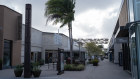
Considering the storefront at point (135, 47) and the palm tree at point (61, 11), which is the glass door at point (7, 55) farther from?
the storefront at point (135, 47)

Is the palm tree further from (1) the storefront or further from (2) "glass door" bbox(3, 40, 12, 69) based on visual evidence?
(1) the storefront

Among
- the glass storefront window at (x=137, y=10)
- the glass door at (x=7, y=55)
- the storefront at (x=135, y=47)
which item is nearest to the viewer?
the storefront at (x=135, y=47)

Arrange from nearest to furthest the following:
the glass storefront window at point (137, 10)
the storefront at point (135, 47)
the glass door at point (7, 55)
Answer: the storefront at point (135, 47) < the glass storefront window at point (137, 10) < the glass door at point (7, 55)

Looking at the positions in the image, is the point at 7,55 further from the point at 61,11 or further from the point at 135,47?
the point at 135,47

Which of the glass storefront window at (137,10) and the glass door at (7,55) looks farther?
the glass door at (7,55)

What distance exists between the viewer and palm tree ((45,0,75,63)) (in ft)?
88.9

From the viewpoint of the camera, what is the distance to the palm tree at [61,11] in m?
27.1

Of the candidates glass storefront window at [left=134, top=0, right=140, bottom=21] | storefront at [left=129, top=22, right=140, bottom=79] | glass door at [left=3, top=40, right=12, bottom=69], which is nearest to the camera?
storefront at [left=129, top=22, right=140, bottom=79]

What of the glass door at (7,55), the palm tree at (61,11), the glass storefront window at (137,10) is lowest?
the glass door at (7,55)

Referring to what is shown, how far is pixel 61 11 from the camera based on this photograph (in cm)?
2734

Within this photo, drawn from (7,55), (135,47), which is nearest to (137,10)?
(135,47)

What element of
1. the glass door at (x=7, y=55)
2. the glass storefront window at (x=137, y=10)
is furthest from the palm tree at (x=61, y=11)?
the glass storefront window at (x=137, y=10)

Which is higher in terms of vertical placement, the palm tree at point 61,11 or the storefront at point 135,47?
the palm tree at point 61,11

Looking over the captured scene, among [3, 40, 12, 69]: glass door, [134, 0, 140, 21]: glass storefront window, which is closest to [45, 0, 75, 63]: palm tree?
[3, 40, 12, 69]: glass door
